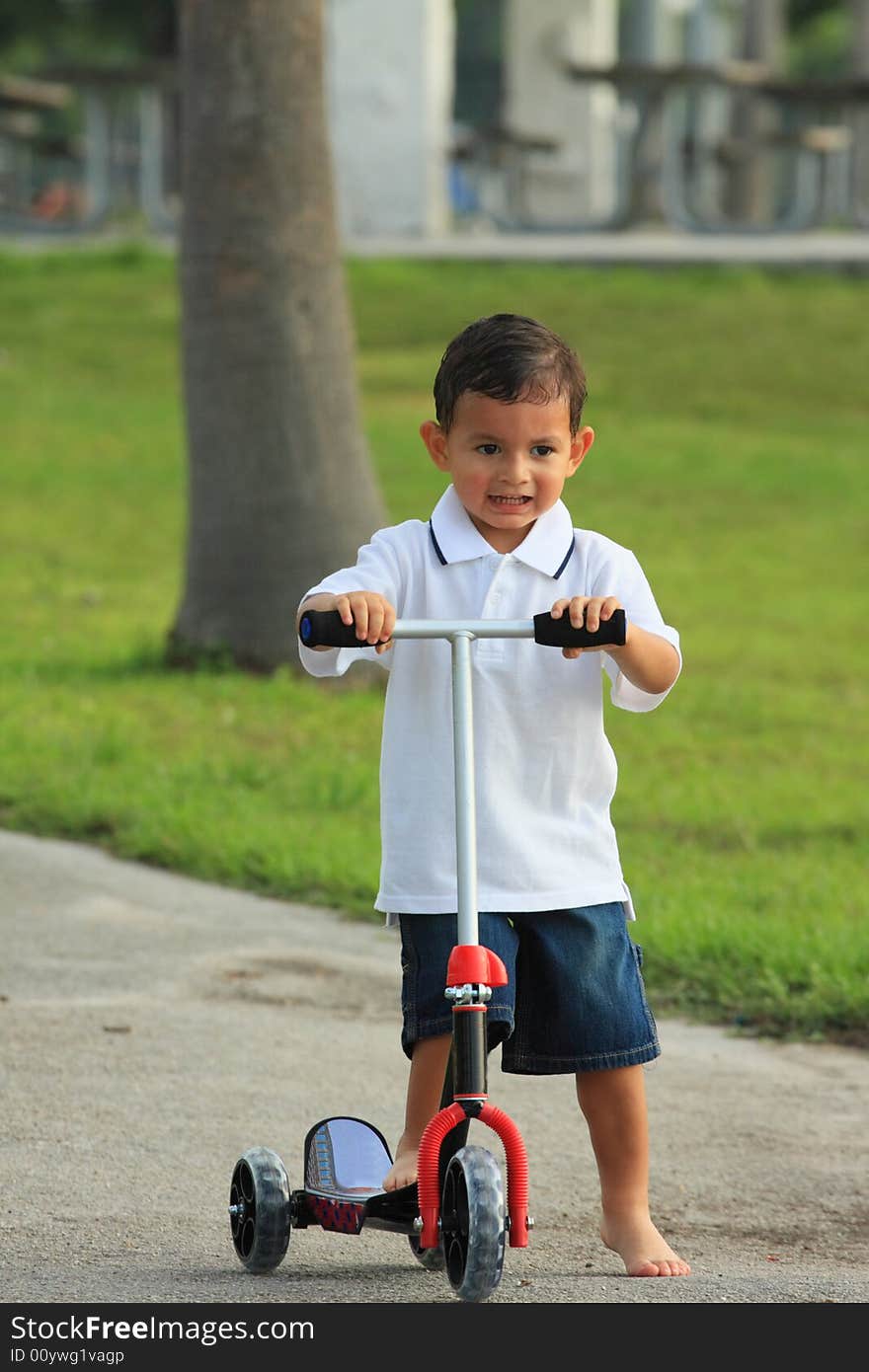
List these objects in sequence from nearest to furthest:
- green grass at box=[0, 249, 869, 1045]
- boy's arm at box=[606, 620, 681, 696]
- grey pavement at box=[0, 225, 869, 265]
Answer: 1. boy's arm at box=[606, 620, 681, 696]
2. green grass at box=[0, 249, 869, 1045]
3. grey pavement at box=[0, 225, 869, 265]

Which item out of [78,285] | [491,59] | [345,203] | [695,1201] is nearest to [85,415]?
[78,285]

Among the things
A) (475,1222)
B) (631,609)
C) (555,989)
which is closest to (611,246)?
(631,609)

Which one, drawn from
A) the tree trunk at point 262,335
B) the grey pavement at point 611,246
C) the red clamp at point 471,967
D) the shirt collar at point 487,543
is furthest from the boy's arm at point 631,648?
the grey pavement at point 611,246

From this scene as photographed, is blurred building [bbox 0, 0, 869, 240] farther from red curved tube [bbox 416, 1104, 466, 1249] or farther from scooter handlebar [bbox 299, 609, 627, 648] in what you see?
red curved tube [bbox 416, 1104, 466, 1249]

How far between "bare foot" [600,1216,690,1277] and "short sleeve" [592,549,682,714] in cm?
81

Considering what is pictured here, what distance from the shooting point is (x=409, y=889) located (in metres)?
3.31

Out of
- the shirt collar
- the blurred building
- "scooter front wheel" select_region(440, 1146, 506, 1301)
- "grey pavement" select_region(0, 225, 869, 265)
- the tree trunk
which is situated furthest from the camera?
the blurred building

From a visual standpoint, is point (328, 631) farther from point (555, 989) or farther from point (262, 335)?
point (262, 335)

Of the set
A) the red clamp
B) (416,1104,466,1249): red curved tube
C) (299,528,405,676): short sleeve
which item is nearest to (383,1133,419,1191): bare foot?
(416,1104,466,1249): red curved tube

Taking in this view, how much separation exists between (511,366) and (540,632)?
17.3 inches

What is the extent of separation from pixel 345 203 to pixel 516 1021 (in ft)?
66.4

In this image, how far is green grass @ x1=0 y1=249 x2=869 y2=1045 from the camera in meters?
6.38
